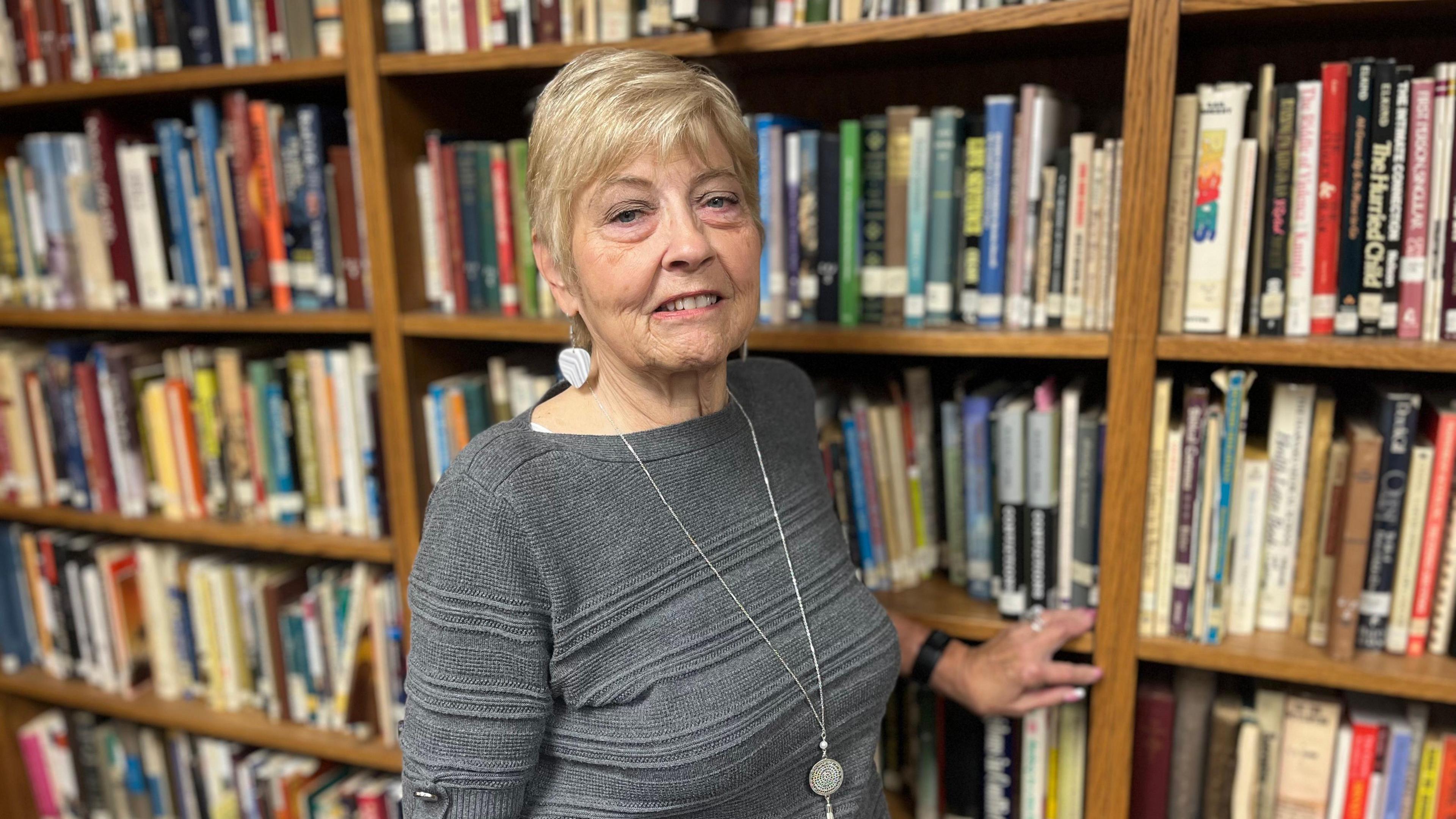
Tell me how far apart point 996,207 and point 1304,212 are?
1.09 ft

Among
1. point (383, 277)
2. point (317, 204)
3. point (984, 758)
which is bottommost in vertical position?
point (984, 758)

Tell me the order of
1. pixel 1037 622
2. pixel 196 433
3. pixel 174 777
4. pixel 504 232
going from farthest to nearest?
pixel 174 777, pixel 196 433, pixel 504 232, pixel 1037 622

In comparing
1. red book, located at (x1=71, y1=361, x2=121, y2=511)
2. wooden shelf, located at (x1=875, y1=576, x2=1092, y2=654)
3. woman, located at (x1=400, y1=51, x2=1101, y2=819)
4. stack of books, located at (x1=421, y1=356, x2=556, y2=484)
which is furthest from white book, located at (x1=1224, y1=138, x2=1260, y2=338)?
red book, located at (x1=71, y1=361, x2=121, y2=511)

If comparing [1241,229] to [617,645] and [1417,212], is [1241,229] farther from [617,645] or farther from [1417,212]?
[617,645]

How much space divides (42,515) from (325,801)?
75 cm

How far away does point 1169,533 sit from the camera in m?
1.11

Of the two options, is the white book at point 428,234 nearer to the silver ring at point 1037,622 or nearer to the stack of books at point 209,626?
the stack of books at point 209,626

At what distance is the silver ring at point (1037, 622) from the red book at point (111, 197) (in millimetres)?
1566

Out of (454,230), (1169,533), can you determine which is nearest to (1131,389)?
(1169,533)

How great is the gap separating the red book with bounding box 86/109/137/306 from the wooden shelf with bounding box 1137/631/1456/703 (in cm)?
171

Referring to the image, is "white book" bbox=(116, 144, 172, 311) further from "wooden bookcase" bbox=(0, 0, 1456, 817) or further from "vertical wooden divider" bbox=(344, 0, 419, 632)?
"vertical wooden divider" bbox=(344, 0, 419, 632)

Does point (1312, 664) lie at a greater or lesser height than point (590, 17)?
lesser

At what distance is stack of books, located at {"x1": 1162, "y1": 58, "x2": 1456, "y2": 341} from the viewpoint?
0.99 m

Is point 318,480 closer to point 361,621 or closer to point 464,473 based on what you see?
point 361,621
